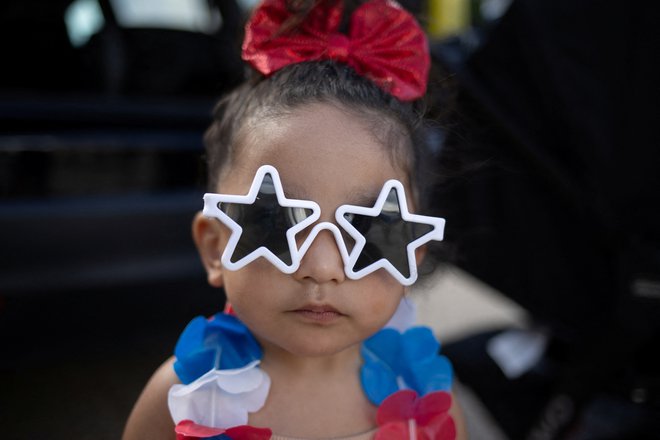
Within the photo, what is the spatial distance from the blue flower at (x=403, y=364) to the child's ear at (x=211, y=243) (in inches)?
15.0

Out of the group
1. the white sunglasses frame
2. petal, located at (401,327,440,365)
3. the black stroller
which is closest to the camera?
the white sunglasses frame

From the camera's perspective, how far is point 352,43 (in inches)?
55.7

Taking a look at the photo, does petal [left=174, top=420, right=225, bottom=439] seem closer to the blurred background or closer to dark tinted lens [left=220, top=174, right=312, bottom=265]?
dark tinted lens [left=220, top=174, right=312, bottom=265]

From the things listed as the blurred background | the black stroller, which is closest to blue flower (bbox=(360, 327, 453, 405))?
the blurred background


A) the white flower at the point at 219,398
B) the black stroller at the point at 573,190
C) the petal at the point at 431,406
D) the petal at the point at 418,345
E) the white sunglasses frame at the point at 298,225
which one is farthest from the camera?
the black stroller at the point at 573,190

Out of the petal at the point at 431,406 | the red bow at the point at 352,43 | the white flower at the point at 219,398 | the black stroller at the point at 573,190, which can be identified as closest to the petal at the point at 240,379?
the white flower at the point at 219,398

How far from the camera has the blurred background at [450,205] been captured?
69.5 inches

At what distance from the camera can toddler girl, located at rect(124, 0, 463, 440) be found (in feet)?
4.01

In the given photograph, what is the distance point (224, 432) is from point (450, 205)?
104 cm

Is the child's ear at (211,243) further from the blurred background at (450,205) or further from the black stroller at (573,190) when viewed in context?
the black stroller at (573,190)

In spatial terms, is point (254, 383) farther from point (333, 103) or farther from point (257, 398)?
point (333, 103)

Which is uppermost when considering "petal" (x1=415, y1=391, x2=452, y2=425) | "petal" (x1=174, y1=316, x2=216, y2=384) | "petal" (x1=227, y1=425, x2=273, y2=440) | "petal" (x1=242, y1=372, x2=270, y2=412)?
"petal" (x1=174, y1=316, x2=216, y2=384)

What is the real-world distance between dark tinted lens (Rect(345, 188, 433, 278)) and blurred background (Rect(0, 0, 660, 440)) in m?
0.39

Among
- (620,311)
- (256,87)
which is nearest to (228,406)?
(256,87)
